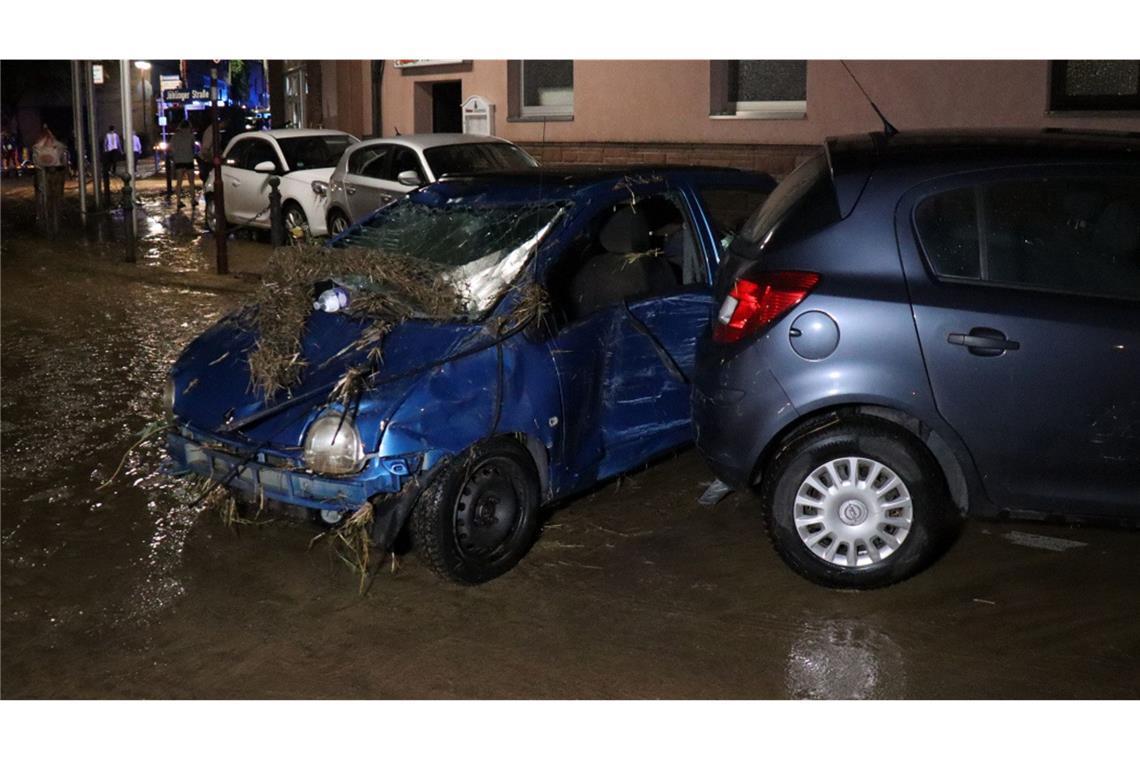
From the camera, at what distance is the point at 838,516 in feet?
16.7

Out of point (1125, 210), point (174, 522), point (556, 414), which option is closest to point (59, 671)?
point (174, 522)

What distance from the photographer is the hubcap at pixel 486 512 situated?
202 inches

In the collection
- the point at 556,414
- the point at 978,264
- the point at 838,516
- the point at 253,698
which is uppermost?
the point at 978,264

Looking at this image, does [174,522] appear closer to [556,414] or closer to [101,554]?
[101,554]

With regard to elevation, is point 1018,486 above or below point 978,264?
below

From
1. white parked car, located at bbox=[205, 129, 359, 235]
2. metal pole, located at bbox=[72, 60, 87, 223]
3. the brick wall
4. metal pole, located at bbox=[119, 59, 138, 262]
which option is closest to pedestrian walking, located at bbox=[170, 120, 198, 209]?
metal pole, located at bbox=[72, 60, 87, 223]

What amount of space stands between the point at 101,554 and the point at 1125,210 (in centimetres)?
475

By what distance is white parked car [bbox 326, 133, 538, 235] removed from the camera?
1389cm

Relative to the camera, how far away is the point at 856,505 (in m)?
5.06

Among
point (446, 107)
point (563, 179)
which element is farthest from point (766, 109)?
point (563, 179)

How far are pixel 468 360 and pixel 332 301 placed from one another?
3.05 ft

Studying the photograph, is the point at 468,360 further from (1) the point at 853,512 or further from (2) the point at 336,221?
(2) the point at 336,221

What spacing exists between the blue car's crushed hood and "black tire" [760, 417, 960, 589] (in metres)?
1.45

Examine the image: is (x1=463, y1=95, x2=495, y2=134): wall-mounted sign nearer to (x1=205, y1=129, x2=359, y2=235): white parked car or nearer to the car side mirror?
(x1=205, y1=129, x2=359, y2=235): white parked car
